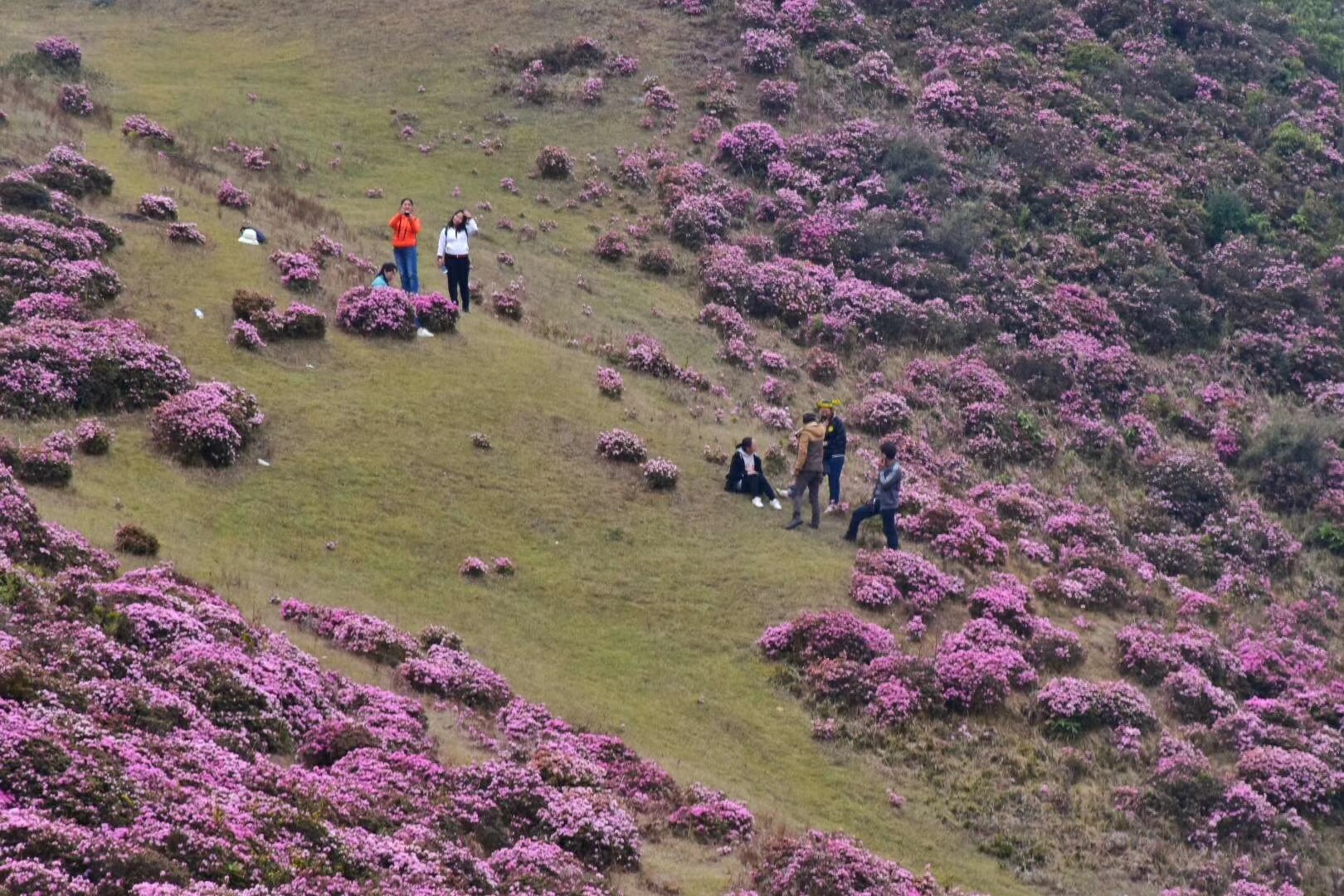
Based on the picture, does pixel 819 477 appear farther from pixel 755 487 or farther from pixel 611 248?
pixel 611 248

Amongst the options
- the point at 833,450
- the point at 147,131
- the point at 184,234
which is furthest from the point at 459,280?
the point at 147,131

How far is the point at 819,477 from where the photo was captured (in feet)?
105

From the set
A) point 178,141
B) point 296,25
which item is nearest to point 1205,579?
point 178,141

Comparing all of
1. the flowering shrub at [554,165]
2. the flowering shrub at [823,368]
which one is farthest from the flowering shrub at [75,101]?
the flowering shrub at [823,368]

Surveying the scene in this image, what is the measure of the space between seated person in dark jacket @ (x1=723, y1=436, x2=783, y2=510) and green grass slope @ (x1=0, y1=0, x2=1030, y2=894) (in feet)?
1.97

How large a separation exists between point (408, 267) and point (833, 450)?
527 inches

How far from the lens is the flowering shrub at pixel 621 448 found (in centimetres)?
3322

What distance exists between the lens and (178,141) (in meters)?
45.8

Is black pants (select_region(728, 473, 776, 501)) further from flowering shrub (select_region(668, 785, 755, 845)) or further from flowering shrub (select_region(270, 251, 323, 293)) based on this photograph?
flowering shrub (select_region(270, 251, 323, 293))

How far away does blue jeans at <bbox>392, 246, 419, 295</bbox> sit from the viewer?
121ft

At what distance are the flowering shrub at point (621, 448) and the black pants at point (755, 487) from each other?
252 centimetres

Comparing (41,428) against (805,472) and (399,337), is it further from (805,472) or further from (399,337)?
(805,472)

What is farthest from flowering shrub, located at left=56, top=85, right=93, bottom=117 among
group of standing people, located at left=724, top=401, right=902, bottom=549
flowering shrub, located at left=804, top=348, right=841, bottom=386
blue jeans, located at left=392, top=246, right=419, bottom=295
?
group of standing people, located at left=724, top=401, right=902, bottom=549

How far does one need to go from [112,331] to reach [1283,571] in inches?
1332
